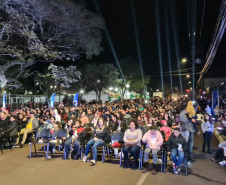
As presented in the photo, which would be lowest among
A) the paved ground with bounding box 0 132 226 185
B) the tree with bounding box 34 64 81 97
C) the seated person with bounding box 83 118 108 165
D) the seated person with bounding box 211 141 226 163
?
the paved ground with bounding box 0 132 226 185

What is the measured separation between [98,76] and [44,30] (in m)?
14.9

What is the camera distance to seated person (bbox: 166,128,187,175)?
19.0 feet

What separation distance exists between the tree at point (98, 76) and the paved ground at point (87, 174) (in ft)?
79.4

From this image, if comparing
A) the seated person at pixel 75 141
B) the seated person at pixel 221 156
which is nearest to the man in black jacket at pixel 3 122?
the seated person at pixel 75 141

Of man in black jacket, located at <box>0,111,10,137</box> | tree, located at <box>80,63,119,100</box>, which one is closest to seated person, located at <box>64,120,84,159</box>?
man in black jacket, located at <box>0,111,10,137</box>

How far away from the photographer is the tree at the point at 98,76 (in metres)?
30.8

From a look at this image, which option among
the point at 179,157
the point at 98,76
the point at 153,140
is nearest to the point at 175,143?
the point at 179,157

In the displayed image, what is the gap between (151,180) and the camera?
5270 mm

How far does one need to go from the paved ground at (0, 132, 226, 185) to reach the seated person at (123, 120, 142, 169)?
0.41m

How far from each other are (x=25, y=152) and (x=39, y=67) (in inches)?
644

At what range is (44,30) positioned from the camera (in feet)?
57.8

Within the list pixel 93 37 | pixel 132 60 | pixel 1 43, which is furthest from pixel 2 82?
pixel 132 60

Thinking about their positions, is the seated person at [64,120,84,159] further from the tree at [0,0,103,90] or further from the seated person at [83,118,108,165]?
the tree at [0,0,103,90]

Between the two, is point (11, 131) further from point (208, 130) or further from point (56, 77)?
point (56, 77)
